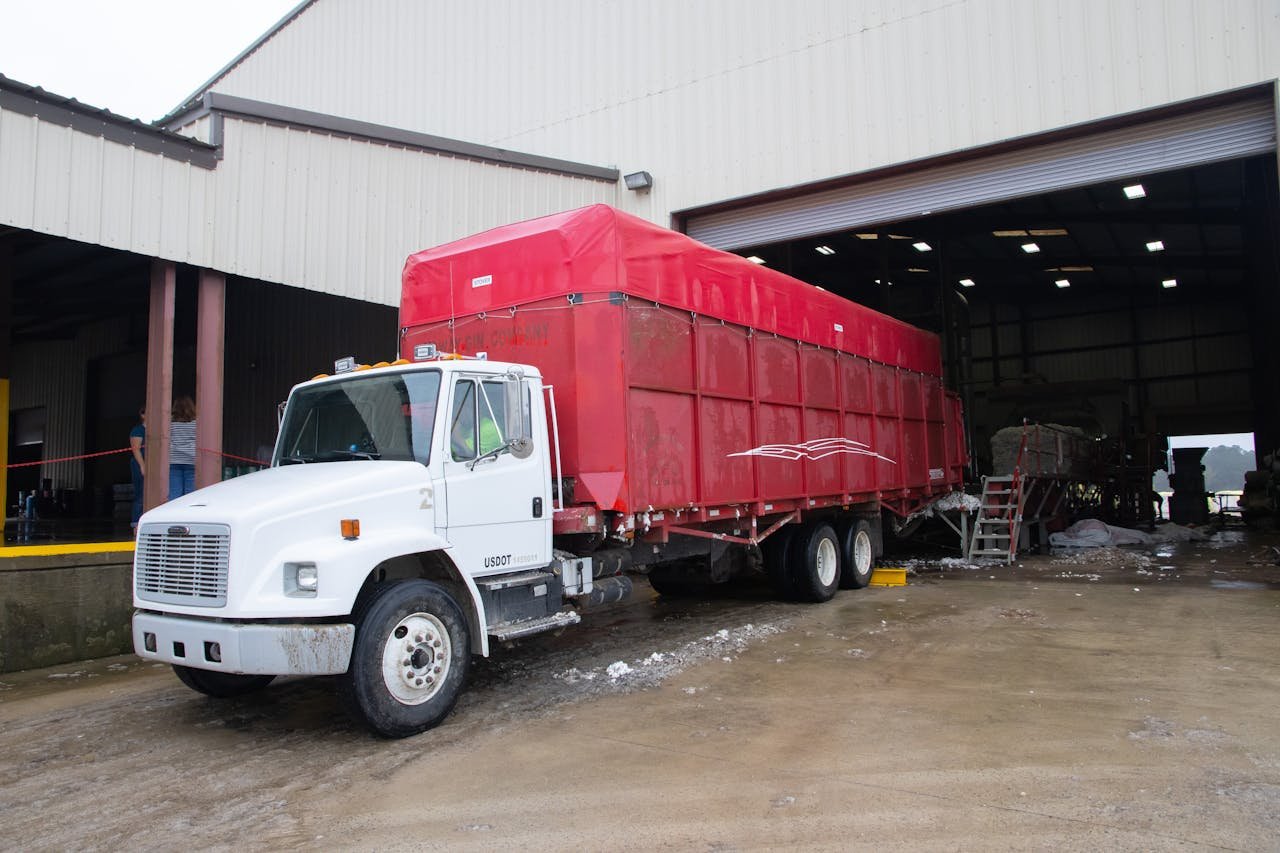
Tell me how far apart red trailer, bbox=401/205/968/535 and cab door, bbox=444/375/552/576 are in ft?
1.24

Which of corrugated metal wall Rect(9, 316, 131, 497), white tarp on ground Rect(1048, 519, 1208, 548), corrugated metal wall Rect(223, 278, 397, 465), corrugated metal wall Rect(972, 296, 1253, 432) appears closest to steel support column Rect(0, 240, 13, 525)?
corrugated metal wall Rect(223, 278, 397, 465)

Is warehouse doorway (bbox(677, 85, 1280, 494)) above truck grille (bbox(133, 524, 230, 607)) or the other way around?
above

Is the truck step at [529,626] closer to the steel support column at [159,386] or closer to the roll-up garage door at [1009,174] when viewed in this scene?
the steel support column at [159,386]

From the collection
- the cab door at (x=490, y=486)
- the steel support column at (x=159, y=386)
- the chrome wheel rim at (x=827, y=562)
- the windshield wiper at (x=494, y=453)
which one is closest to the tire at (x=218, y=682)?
the cab door at (x=490, y=486)

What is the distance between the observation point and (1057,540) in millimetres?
16766

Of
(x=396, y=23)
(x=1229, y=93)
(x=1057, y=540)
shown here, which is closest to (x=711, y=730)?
(x=1229, y=93)

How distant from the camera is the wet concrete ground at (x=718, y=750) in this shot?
3773mm

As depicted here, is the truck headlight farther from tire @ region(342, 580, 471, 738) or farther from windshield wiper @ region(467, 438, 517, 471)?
windshield wiper @ region(467, 438, 517, 471)

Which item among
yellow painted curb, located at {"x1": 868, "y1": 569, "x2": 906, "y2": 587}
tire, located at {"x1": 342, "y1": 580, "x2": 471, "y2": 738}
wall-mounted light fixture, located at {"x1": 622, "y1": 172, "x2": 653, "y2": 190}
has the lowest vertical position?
yellow painted curb, located at {"x1": 868, "y1": 569, "x2": 906, "y2": 587}

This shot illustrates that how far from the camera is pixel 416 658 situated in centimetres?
520

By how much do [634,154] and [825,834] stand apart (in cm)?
1257

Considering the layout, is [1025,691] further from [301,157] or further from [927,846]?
[301,157]

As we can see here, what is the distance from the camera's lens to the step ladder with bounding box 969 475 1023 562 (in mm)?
13844

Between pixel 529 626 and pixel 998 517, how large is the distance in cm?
1158
